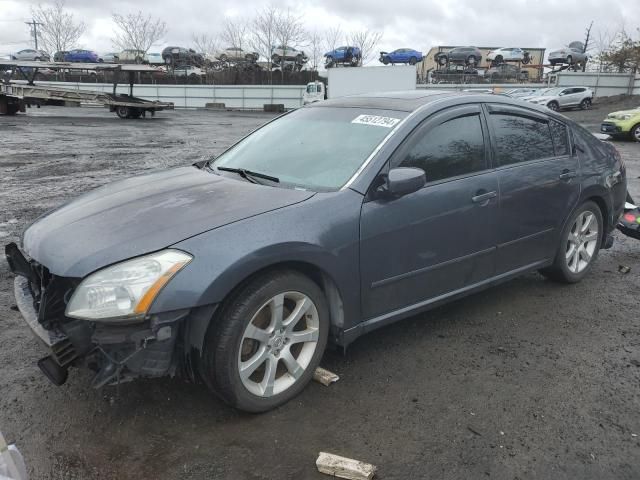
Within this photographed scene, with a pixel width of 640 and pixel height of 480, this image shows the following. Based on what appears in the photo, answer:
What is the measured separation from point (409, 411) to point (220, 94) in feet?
139

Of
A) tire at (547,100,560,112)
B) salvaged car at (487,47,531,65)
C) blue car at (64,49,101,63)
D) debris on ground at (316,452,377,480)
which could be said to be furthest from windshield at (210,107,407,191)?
salvaged car at (487,47,531,65)

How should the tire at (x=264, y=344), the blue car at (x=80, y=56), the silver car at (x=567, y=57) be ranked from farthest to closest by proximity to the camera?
1. the silver car at (x=567, y=57)
2. the blue car at (x=80, y=56)
3. the tire at (x=264, y=344)

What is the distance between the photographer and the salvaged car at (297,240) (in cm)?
244

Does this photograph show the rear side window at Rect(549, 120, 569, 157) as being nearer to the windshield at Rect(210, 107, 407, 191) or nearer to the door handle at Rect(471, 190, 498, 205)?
the door handle at Rect(471, 190, 498, 205)

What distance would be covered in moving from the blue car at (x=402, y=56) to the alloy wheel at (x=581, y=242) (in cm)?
4333

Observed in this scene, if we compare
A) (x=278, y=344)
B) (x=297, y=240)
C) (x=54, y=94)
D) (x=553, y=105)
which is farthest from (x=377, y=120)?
(x=553, y=105)

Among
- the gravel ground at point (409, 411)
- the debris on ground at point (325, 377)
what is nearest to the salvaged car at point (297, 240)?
the debris on ground at point (325, 377)

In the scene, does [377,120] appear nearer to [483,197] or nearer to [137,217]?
[483,197]

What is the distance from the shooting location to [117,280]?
239 centimetres

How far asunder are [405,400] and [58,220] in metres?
2.19

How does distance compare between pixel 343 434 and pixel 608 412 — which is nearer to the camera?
pixel 343 434

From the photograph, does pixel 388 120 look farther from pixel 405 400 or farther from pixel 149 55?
pixel 149 55

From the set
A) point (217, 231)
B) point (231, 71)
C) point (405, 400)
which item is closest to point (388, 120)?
point (217, 231)

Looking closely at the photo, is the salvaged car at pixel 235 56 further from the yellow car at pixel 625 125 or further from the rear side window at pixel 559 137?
the rear side window at pixel 559 137
